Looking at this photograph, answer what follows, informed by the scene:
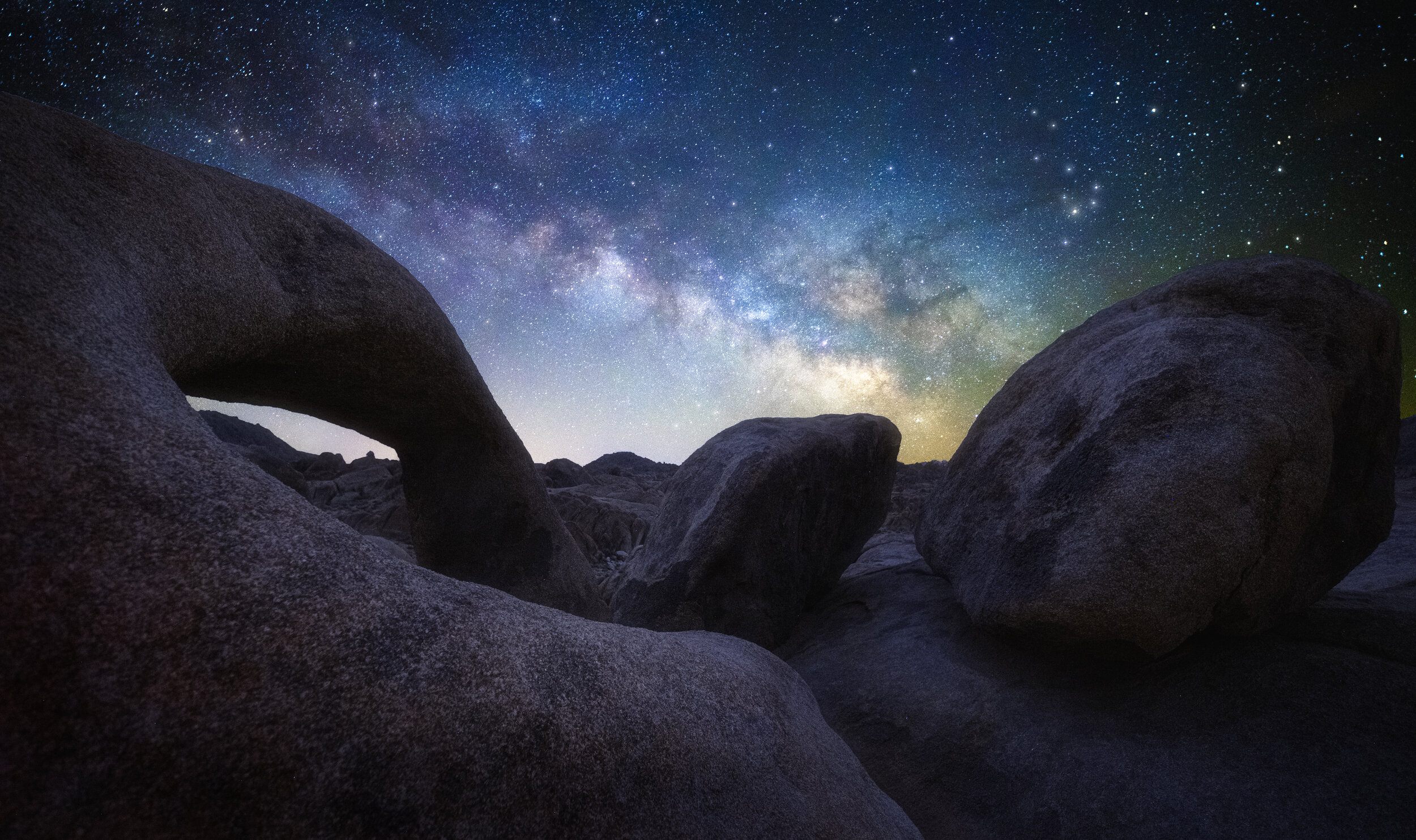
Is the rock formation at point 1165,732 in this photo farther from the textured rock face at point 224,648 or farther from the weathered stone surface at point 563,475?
the weathered stone surface at point 563,475

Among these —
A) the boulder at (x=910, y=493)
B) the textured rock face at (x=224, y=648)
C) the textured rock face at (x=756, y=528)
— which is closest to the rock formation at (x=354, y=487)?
the textured rock face at (x=756, y=528)

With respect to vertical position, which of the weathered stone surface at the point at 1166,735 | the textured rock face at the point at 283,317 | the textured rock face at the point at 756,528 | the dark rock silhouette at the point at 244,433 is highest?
the dark rock silhouette at the point at 244,433

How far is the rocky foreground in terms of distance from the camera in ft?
3.84

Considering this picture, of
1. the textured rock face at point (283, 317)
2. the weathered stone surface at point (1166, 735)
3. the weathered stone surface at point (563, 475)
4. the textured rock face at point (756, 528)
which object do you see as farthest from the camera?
the weathered stone surface at point (563, 475)

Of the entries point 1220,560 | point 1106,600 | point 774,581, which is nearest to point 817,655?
point 774,581

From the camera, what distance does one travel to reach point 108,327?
1.54 m

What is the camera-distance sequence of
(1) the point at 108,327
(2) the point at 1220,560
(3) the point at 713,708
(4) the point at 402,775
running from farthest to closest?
(2) the point at 1220,560
(3) the point at 713,708
(1) the point at 108,327
(4) the point at 402,775

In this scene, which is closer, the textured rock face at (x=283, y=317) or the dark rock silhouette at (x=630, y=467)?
the textured rock face at (x=283, y=317)

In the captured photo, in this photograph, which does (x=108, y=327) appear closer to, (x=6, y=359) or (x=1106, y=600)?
(x=6, y=359)

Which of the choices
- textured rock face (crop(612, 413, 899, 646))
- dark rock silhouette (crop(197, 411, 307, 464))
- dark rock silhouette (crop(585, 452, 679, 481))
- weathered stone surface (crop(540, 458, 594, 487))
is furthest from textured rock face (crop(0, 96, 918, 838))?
dark rock silhouette (crop(197, 411, 307, 464))

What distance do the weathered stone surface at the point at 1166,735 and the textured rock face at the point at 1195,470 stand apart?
289mm

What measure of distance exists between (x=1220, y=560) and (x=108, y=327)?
4703 millimetres

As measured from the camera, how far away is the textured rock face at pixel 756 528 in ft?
15.6

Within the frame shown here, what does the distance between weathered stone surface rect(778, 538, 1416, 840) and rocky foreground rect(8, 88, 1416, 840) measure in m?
0.02
